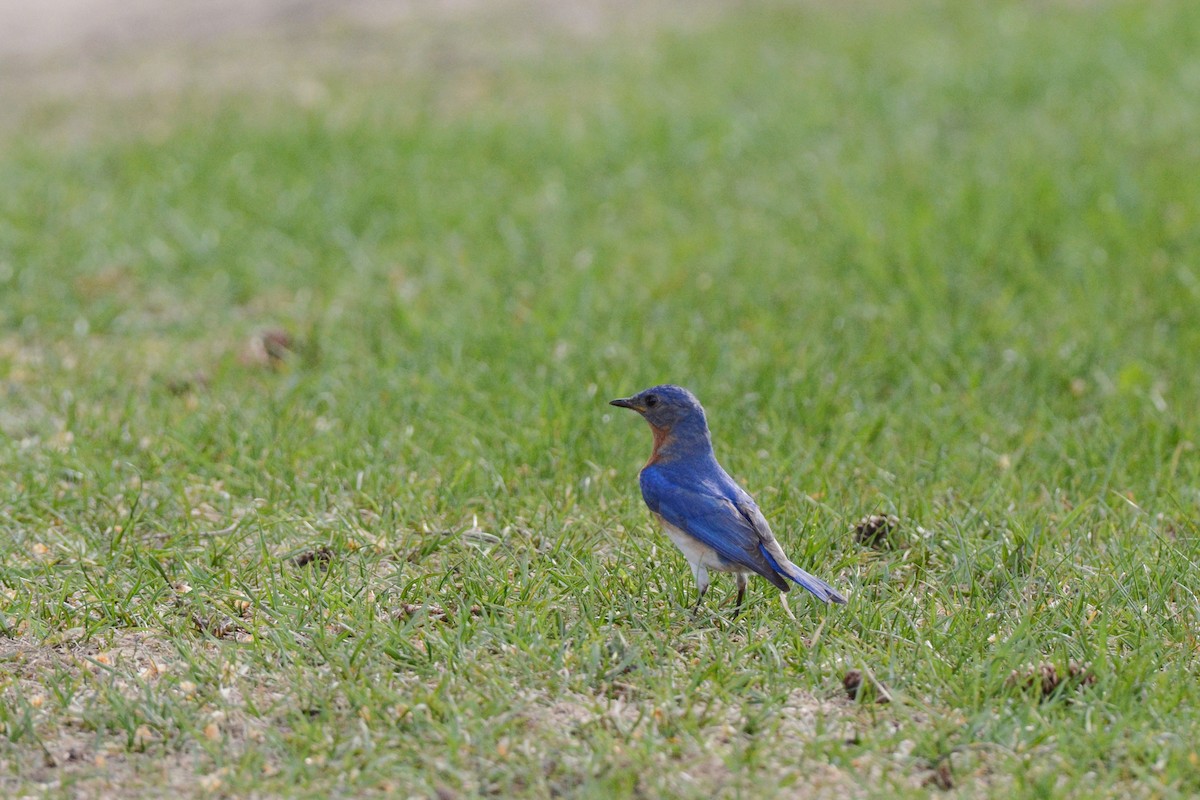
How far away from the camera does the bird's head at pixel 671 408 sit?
4051 mm

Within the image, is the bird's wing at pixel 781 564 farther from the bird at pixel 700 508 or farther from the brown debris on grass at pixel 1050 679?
the brown debris on grass at pixel 1050 679

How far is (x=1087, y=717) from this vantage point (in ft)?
10.7

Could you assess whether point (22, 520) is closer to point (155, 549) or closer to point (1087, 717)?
point (155, 549)

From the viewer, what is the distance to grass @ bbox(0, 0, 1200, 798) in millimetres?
3281

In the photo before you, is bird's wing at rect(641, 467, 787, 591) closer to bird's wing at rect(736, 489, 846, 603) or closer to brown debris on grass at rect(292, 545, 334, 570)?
bird's wing at rect(736, 489, 846, 603)

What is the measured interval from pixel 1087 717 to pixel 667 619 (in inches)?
41.2

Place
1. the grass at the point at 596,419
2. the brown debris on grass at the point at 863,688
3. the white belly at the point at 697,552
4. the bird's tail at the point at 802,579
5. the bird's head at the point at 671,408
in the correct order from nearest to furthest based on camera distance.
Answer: the grass at the point at 596,419 → the brown debris on grass at the point at 863,688 → the bird's tail at the point at 802,579 → the white belly at the point at 697,552 → the bird's head at the point at 671,408

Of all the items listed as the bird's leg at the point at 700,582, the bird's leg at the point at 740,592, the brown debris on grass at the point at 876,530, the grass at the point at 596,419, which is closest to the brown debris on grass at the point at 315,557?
the grass at the point at 596,419

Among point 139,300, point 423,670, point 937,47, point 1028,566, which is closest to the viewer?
point 423,670

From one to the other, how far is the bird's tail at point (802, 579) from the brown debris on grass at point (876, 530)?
576 mm

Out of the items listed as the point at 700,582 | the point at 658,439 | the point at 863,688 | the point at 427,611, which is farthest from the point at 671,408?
the point at 863,688

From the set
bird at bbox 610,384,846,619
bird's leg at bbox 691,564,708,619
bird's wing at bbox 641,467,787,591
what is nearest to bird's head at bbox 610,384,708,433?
bird at bbox 610,384,846,619

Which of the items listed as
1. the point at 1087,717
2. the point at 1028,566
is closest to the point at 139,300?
the point at 1028,566

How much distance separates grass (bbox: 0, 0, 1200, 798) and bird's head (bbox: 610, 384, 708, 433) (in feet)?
1.24
